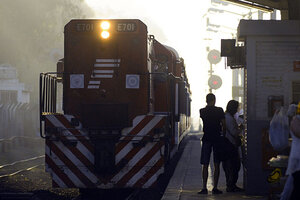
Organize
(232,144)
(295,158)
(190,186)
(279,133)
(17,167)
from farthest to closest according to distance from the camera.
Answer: (17,167), (190,186), (232,144), (279,133), (295,158)

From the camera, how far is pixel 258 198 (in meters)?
12.9

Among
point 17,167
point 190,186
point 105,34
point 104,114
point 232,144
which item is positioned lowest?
point 17,167

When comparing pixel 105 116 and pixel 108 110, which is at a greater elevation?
pixel 108 110

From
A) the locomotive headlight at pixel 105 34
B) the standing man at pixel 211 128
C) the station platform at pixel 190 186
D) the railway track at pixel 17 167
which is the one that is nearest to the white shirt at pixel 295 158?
the station platform at pixel 190 186

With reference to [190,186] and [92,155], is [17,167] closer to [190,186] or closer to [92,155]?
[190,186]

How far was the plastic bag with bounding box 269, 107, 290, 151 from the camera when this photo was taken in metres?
10.3

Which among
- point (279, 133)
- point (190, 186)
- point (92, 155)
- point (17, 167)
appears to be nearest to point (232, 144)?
point (190, 186)

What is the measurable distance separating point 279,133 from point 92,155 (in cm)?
459

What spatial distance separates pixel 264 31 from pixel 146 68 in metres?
2.94

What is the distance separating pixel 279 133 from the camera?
1036 centimetres

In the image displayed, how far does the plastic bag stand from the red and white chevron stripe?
3.88m

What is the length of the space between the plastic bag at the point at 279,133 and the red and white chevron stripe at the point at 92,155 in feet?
12.7

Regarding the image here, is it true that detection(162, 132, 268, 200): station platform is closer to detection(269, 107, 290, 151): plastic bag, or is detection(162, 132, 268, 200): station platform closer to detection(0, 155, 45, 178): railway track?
detection(269, 107, 290, 151): plastic bag

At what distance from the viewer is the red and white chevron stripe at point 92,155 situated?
13844 millimetres
